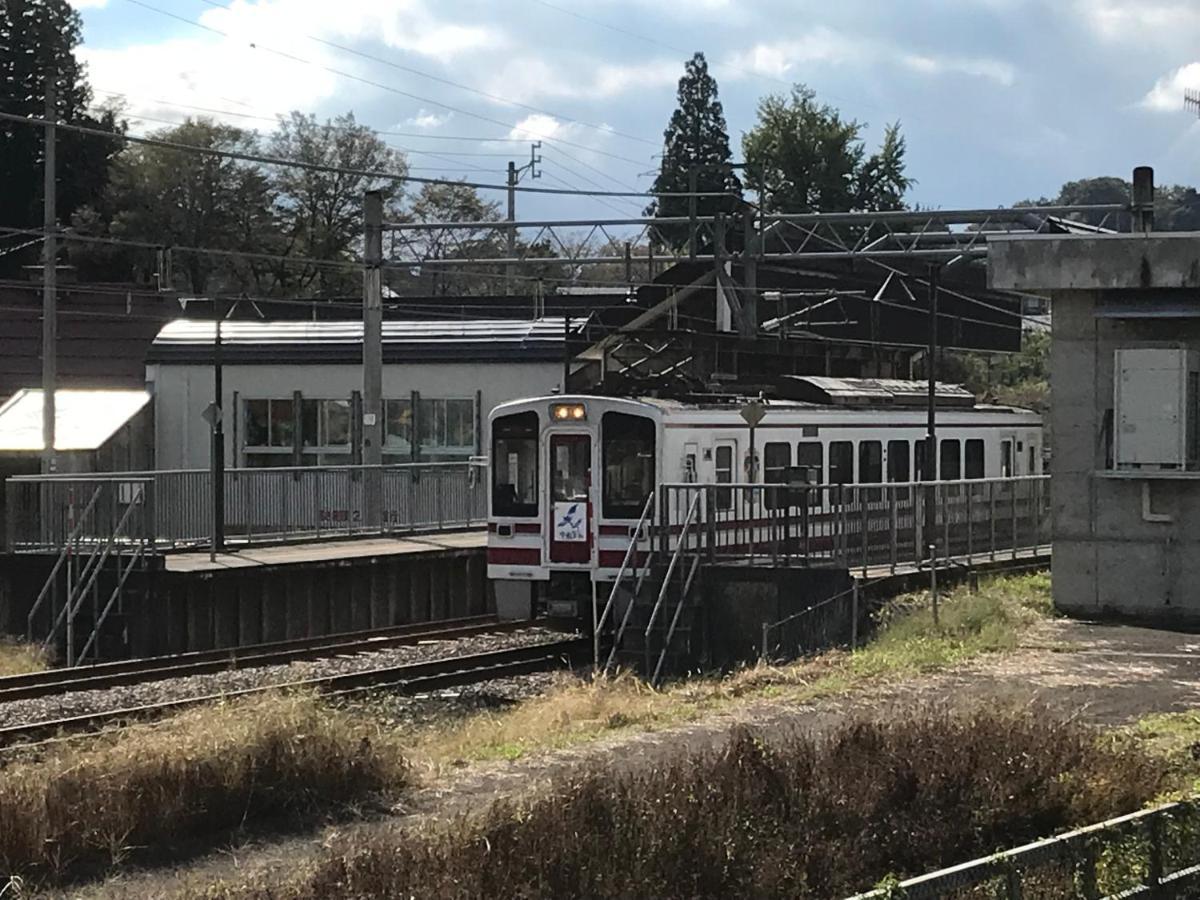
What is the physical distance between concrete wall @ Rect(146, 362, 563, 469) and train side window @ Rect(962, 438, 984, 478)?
1347cm

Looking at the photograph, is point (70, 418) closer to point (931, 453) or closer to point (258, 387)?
point (258, 387)

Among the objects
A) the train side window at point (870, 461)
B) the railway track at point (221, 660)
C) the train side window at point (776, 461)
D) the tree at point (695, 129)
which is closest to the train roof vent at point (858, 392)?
the train side window at point (870, 461)

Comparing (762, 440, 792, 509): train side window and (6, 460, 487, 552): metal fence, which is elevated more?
(762, 440, 792, 509): train side window

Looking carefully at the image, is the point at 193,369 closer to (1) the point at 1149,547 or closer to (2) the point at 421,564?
(2) the point at 421,564

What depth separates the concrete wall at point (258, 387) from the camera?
40.2 m

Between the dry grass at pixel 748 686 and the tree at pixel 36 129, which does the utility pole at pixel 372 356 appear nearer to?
the dry grass at pixel 748 686

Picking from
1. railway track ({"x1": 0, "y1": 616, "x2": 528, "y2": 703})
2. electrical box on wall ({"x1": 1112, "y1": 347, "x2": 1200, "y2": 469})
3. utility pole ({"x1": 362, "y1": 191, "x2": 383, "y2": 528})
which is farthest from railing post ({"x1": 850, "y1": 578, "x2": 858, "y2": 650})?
utility pole ({"x1": 362, "y1": 191, "x2": 383, "y2": 528})

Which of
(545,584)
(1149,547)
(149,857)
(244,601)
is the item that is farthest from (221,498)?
(149,857)

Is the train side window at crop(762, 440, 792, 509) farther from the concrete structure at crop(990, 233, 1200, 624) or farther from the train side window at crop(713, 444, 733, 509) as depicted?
the concrete structure at crop(990, 233, 1200, 624)

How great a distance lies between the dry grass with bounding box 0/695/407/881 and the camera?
8.50 m

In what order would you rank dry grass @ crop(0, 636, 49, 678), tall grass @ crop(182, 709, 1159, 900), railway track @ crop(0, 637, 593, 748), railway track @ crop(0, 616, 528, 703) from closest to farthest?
1. tall grass @ crop(182, 709, 1159, 900)
2. railway track @ crop(0, 637, 593, 748)
3. railway track @ crop(0, 616, 528, 703)
4. dry grass @ crop(0, 636, 49, 678)

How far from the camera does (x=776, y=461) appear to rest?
23.5 meters

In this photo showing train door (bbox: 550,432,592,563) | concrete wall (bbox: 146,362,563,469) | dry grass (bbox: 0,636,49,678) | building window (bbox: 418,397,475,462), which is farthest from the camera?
concrete wall (bbox: 146,362,563,469)

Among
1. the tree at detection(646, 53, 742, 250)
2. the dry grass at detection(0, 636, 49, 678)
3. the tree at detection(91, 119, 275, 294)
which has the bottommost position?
the dry grass at detection(0, 636, 49, 678)
